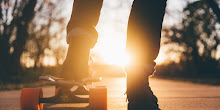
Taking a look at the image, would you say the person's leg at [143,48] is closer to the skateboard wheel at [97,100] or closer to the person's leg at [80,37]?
the skateboard wheel at [97,100]

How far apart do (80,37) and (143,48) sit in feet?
1.79

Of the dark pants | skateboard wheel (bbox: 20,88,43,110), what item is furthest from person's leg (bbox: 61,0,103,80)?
the dark pants

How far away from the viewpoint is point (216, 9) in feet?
9.30

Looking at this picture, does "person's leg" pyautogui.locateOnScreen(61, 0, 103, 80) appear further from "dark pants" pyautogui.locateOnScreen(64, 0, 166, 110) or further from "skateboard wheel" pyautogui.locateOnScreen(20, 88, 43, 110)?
"dark pants" pyautogui.locateOnScreen(64, 0, 166, 110)

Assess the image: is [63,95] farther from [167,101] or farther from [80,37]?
[167,101]

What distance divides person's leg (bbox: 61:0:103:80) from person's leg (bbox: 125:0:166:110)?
44cm

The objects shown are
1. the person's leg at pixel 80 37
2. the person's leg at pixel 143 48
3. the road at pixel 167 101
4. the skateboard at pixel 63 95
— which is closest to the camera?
the person's leg at pixel 143 48

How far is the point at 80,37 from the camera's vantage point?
1946 millimetres

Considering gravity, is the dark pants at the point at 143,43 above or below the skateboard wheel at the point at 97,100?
above

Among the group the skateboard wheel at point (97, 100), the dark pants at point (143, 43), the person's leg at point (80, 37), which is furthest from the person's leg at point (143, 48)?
the person's leg at point (80, 37)

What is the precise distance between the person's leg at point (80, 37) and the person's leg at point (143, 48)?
437 millimetres

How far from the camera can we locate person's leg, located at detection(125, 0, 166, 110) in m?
1.58

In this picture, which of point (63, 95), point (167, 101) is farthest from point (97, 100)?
point (167, 101)

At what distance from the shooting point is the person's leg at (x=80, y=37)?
1926mm
